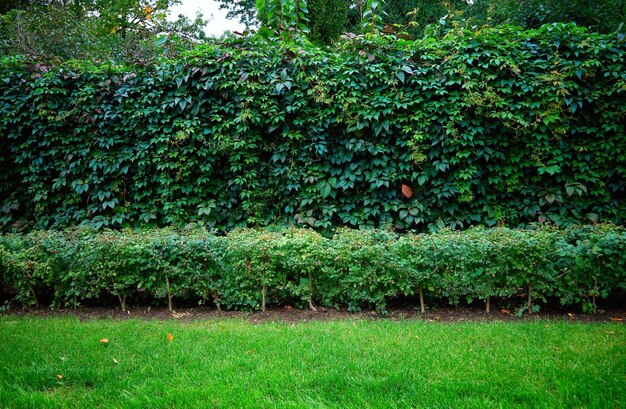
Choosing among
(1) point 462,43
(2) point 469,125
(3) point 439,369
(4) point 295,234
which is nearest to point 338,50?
(1) point 462,43

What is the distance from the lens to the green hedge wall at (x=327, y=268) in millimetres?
4051

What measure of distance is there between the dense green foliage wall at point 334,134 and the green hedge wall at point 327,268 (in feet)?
3.98

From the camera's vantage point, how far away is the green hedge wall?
4.05 m

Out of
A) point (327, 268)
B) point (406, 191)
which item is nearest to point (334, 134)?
point (406, 191)

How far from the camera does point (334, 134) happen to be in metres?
5.93

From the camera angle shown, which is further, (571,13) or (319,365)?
(571,13)

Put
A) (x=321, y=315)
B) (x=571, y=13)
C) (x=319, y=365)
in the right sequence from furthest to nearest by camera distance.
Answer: (x=571, y=13) → (x=321, y=315) → (x=319, y=365)

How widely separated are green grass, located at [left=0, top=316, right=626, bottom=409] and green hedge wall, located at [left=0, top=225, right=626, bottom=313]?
486mm

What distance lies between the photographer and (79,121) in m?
6.21

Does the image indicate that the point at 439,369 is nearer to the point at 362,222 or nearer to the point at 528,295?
the point at 528,295

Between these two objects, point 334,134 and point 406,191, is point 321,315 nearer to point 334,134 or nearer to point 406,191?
point 406,191

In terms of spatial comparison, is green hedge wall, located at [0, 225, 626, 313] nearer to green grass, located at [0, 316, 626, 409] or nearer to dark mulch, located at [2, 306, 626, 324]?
dark mulch, located at [2, 306, 626, 324]

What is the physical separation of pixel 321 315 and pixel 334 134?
108 inches

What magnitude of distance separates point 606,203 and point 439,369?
4.31m
